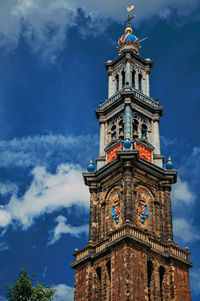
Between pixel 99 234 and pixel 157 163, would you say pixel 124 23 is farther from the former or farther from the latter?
pixel 99 234

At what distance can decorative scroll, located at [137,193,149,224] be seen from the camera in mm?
59250

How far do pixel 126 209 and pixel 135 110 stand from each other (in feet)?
55.2

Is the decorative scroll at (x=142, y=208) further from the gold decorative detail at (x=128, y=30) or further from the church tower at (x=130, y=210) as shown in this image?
the gold decorative detail at (x=128, y=30)

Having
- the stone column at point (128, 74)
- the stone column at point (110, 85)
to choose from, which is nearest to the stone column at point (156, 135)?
the stone column at point (128, 74)

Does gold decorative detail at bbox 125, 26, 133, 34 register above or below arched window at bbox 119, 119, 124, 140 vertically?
above

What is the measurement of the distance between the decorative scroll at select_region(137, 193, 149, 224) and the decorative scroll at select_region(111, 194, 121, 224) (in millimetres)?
2284

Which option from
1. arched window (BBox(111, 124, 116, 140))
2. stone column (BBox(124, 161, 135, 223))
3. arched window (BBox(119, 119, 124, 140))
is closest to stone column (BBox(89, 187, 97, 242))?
stone column (BBox(124, 161, 135, 223))

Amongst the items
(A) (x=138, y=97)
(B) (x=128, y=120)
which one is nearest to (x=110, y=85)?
(A) (x=138, y=97)

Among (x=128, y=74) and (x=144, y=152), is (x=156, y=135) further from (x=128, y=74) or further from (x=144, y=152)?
(x=128, y=74)

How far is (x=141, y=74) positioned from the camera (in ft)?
249

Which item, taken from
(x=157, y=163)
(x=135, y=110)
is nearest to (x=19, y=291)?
(x=157, y=163)

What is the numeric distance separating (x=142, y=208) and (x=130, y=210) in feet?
10.9

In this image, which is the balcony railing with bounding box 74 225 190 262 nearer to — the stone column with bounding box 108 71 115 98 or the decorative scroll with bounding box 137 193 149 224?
the decorative scroll with bounding box 137 193 149 224

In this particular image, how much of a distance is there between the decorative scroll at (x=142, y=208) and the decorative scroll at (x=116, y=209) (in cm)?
228
